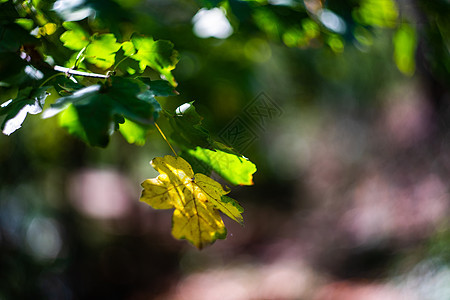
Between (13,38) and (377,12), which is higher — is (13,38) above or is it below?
below

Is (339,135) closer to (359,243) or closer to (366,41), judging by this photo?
(359,243)

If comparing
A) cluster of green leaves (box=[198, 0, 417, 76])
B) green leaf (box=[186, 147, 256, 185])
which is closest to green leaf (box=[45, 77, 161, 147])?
green leaf (box=[186, 147, 256, 185])

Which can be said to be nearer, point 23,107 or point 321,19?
point 23,107

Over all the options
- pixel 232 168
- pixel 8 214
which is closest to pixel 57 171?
pixel 8 214

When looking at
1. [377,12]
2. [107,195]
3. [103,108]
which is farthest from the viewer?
[107,195]

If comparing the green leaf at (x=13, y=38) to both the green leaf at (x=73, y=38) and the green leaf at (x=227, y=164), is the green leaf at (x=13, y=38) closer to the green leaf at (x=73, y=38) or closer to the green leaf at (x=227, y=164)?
the green leaf at (x=73, y=38)

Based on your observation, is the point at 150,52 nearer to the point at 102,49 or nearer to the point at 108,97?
the point at 102,49

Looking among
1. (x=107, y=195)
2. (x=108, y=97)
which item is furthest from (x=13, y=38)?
(x=107, y=195)
